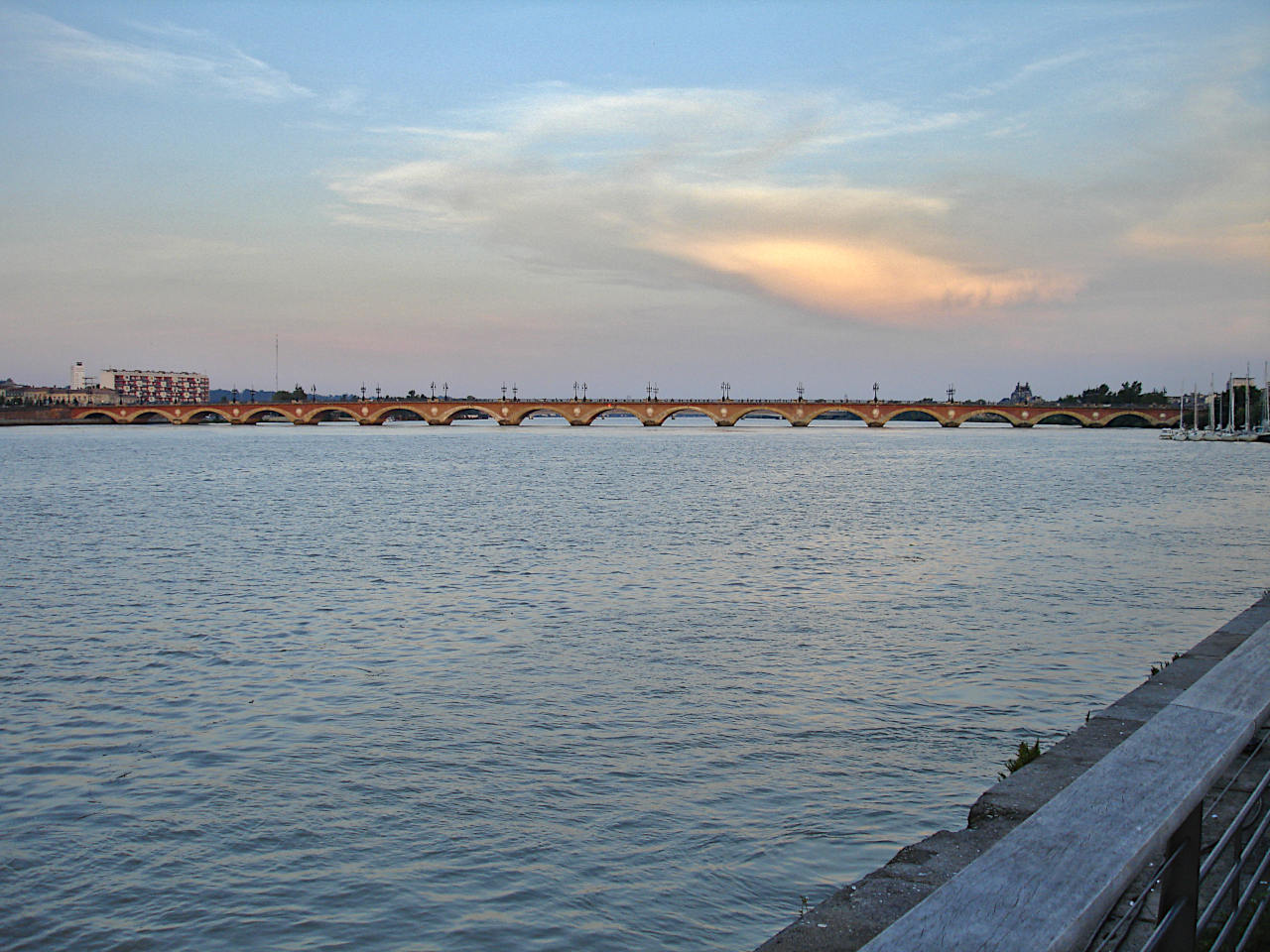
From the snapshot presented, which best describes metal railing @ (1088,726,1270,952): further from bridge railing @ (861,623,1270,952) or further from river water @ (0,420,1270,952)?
river water @ (0,420,1270,952)

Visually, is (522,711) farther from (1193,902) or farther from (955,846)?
(1193,902)

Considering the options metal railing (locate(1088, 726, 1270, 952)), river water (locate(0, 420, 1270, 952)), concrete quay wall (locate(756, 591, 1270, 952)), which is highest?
metal railing (locate(1088, 726, 1270, 952))

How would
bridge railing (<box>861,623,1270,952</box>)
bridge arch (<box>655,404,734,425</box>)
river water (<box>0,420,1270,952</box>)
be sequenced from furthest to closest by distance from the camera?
1. bridge arch (<box>655,404,734,425</box>)
2. river water (<box>0,420,1270,952</box>)
3. bridge railing (<box>861,623,1270,952</box>)

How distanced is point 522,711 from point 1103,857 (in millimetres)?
12601

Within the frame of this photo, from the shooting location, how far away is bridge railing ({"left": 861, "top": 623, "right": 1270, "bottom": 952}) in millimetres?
2443

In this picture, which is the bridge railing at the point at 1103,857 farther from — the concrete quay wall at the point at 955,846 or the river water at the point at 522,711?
the river water at the point at 522,711

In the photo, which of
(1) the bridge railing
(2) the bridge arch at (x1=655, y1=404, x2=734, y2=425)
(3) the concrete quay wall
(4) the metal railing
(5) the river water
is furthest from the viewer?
(2) the bridge arch at (x1=655, y1=404, x2=734, y2=425)

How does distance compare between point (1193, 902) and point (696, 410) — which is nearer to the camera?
point (1193, 902)

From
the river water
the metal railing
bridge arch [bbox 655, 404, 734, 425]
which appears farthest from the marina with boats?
the metal railing

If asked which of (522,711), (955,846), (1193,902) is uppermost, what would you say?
(1193,902)

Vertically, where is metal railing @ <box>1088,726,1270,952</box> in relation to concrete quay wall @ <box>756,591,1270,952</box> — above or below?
above

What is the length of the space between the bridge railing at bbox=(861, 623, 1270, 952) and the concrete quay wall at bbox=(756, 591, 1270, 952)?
1.57 m

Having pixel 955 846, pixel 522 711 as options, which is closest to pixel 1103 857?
pixel 955 846

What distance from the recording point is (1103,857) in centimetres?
269
